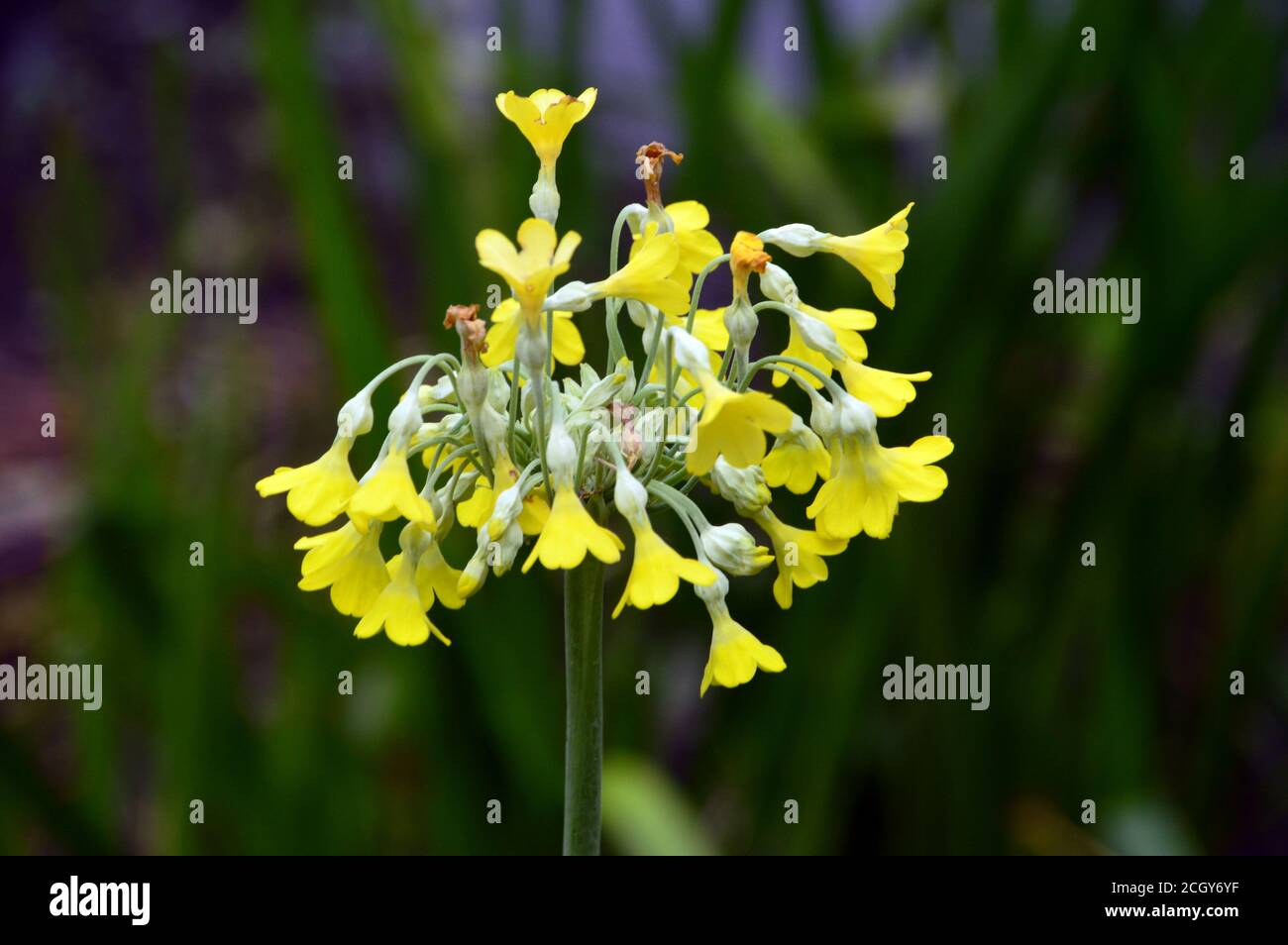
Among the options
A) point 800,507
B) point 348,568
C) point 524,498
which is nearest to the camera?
point 524,498

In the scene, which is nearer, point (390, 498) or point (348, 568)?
point (390, 498)

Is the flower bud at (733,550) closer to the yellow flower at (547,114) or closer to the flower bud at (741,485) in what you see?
the flower bud at (741,485)

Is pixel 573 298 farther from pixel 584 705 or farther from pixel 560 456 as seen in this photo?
pixel 584 705

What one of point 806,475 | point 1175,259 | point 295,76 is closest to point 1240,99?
point 1175,259

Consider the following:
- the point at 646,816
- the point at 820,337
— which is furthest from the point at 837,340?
the point at 646,816

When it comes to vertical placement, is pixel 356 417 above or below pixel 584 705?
above
